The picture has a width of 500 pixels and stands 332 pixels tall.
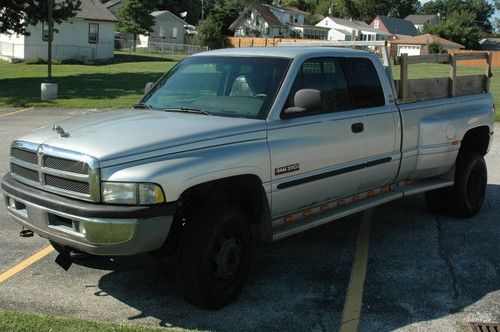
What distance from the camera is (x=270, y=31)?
302 ft

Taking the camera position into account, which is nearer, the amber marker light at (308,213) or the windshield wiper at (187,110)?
the windshield wiper at (187,110)

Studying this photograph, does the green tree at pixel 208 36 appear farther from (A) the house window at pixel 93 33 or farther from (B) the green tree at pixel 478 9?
(B) the green tree at pixel 478 9

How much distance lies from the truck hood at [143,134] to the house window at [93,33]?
148 ft

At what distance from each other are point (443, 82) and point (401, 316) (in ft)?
11.1

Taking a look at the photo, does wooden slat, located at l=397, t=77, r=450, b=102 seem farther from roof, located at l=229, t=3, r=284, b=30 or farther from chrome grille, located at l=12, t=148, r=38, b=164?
roof, located at l=229, t=3, r=284, b=30

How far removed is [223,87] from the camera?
5363 millimetres

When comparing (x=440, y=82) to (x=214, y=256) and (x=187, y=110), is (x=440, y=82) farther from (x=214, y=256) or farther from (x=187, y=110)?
(x=214, y=256)

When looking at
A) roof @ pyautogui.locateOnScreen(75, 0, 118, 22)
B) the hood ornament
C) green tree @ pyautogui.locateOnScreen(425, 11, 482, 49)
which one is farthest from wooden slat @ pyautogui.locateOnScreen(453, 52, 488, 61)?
green tree @ pyautogui.locateOnScreen(425, 11, 482, 49)

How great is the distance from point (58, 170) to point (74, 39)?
148 ft

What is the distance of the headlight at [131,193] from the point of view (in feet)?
13.1

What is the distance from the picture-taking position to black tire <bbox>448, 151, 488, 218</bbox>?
22.9 ft

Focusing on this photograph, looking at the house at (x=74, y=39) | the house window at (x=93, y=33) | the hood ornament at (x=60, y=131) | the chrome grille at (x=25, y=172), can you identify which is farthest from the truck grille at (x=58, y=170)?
the house window at (x=93, y=33)

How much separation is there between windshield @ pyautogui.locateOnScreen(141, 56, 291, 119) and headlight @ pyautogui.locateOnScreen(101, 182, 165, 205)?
47.5 inches

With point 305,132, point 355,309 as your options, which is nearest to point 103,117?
point 305,132
